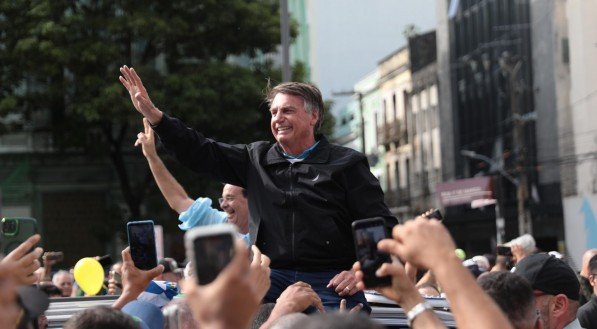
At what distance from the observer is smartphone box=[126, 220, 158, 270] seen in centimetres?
564

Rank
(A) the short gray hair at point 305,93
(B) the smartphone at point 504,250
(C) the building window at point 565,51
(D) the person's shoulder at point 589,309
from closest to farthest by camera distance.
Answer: (A) the short gray hair at point 305,93
(D) the person's shoulder at point 589,309
(B) the smartphone at point 504,250
(C) the building window at point 565,51

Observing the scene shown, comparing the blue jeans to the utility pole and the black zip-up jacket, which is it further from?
the utility pole

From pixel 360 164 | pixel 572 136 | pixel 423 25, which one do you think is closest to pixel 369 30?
pixel 423 25

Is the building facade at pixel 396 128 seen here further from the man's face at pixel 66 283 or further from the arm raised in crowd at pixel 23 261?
the arm raised in crowd at pixel 23 261

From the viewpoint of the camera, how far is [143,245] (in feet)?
18.8

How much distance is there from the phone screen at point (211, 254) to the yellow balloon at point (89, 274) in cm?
698

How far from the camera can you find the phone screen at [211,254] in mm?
2809

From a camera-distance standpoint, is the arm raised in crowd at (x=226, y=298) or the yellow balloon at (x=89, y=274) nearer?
the arm raised in crowd at (x=226, y=298)

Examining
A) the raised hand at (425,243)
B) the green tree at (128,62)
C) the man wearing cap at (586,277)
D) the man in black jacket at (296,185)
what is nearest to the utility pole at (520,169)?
the green tree at (128,62)

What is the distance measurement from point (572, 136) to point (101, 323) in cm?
4497

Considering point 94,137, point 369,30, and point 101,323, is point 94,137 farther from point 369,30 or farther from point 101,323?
point 369,30

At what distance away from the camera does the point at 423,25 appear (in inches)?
2844

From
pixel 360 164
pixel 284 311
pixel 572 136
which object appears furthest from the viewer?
pixel 572 136

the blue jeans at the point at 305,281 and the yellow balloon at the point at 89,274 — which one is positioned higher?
the blue jeans at the point at 305,281
